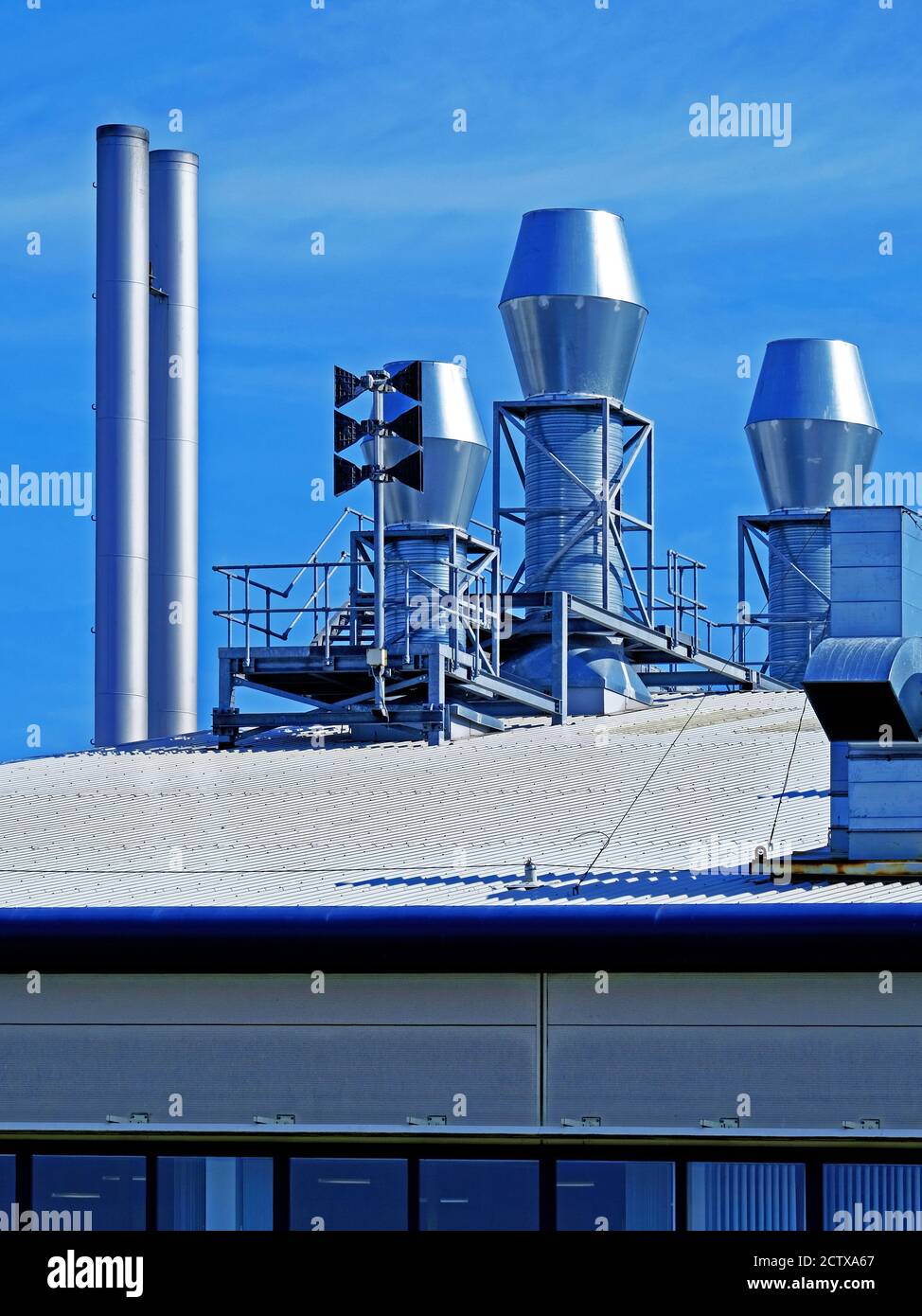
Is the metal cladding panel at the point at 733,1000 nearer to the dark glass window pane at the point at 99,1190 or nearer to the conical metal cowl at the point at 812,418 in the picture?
→ the dark glass window pane at the point at 99,1190

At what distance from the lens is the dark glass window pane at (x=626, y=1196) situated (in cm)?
1602

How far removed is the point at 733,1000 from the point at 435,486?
28.9 metres

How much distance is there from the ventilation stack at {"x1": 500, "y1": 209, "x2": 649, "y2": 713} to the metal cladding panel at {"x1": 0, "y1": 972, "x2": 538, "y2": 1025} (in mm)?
21549

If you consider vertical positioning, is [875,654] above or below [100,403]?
below

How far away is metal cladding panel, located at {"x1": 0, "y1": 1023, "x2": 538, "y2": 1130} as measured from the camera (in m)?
16.1

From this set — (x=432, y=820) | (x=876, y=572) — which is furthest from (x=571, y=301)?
(x=876, y=572)

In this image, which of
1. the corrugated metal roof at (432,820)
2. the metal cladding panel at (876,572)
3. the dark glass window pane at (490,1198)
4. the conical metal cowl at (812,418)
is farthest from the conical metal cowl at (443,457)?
the dark glass window pane at (490,1198)

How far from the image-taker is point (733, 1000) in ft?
52.2

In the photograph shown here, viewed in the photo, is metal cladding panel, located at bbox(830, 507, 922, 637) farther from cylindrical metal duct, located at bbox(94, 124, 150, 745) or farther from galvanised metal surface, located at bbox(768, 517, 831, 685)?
galvanised metal surface, located at bbox(768, 517, 831, 685)

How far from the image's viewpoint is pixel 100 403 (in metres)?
41.8

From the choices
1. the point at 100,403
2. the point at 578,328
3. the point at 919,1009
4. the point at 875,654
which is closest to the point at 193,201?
the point at 100,403
